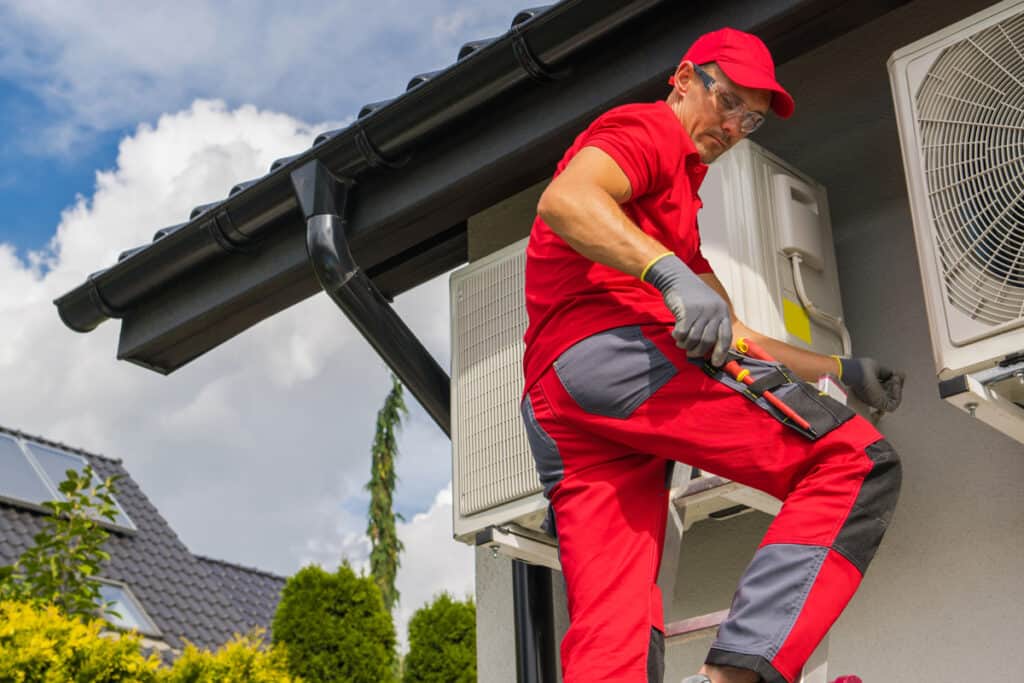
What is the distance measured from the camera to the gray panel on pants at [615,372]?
6.95ft

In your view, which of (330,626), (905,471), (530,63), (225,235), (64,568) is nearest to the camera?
(905,471)

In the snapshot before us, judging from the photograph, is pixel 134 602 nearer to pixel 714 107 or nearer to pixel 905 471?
pixel 905 471

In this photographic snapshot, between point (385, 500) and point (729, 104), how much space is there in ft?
49.5

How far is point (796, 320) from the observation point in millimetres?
3357

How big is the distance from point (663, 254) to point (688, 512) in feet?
4.62

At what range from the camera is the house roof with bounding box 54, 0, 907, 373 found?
141 inches

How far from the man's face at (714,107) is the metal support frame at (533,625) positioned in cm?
193

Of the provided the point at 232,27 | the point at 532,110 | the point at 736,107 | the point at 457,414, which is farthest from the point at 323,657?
the point at 736,107

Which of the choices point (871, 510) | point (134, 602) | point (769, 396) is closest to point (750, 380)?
point (769, 396)

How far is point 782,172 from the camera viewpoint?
3529mm

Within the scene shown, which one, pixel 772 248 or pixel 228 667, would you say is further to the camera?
pixel 228 667

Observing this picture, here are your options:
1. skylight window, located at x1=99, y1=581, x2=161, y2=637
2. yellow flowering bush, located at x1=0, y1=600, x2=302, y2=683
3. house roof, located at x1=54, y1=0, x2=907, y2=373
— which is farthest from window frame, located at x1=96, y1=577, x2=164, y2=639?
house roof, located at x1=54, y1=0, x2=907, y2=373

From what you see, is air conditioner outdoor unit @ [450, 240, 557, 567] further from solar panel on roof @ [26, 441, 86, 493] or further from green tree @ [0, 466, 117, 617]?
solar panel on roof @ [26, 441, 86, 493]

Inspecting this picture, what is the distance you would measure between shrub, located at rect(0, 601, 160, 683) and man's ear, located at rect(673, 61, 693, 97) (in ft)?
11.1
